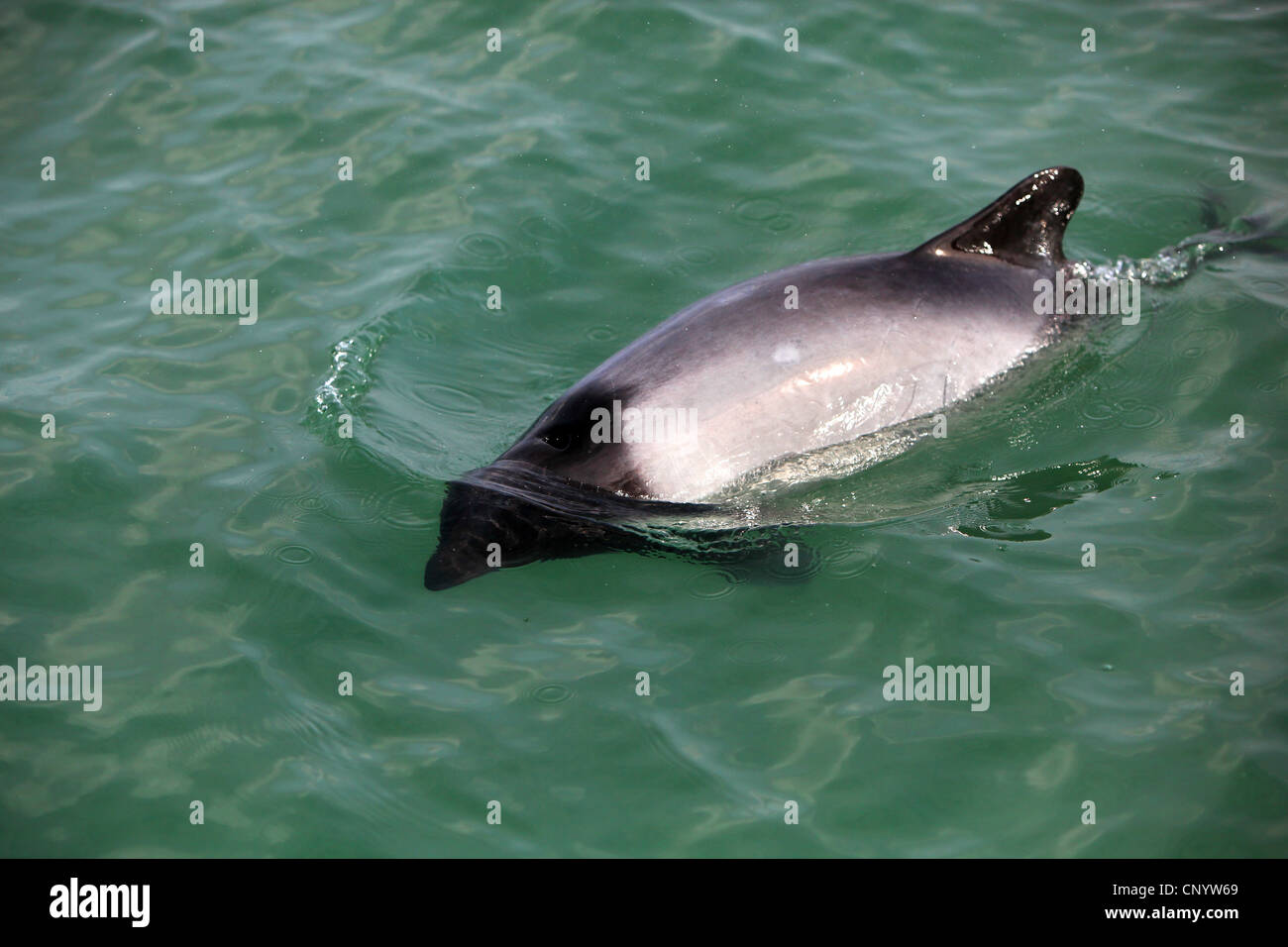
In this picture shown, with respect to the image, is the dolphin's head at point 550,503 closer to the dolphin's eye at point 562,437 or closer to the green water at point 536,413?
the dolphin's eye at point 562,437

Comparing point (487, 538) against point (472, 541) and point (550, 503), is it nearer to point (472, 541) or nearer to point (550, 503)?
point (472, 541)

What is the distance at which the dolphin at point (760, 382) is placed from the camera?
7594 millimetres

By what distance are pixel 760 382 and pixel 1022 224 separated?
8.23ft

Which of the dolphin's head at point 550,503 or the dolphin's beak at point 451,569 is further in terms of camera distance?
the dolphin's head at point 550,503

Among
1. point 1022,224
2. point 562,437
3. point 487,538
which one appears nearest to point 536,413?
point 562,437

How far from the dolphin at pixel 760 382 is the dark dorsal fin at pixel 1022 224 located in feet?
0.03

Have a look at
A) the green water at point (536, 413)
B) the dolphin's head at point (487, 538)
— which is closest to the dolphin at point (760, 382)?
the dolphin's head at point (487, 538)

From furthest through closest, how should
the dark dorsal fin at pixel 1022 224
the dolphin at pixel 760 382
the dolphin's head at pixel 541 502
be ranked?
the dark dorsal fin at pixel 1022 224 → the dolphin at pixel 760 382 → the dolphin's head at pixel 541 502

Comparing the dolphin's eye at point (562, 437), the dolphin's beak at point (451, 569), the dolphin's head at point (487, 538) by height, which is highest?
the dolphin's eye at point (562, 437)

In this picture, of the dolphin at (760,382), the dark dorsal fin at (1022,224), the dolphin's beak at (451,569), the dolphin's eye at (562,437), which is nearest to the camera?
the dolphin's beak at (451,569)

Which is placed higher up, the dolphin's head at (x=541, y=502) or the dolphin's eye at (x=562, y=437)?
the dolphin's eye at (x=562, y=437)
